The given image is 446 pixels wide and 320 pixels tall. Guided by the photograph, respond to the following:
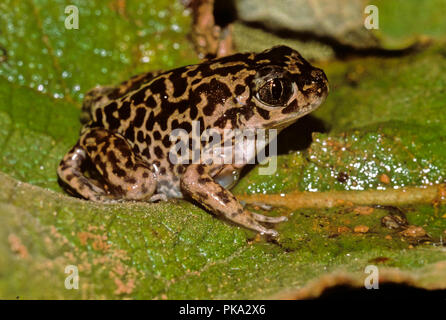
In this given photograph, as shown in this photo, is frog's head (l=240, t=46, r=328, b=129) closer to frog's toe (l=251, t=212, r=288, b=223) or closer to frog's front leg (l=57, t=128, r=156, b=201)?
frog's toe (l=251, t=212, r=288, b=223)

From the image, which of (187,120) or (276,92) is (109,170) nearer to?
(187,120)

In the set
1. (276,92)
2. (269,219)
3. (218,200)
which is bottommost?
(269,219)

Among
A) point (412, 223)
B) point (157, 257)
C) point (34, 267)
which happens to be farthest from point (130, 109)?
point (412, 223)

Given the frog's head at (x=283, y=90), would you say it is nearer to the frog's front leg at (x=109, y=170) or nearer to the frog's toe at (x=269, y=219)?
the frog's toe at (x=269, y=219)

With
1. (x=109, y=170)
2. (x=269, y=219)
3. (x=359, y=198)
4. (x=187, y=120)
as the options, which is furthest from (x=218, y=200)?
(x=359, y=198)

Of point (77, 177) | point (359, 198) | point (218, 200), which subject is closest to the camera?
point (218, 200)
